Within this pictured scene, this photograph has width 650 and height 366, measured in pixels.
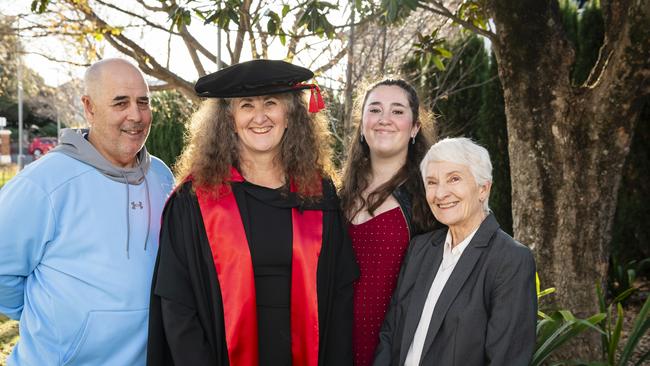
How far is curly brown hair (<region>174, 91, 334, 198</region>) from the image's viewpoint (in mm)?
2875

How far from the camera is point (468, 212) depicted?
2.74m

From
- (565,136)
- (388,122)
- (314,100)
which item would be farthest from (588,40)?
(314,100)

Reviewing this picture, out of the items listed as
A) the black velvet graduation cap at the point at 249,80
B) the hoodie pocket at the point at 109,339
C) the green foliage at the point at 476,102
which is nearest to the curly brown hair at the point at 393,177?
the black velvet graduation cap at the point at 249,80

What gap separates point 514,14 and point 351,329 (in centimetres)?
247

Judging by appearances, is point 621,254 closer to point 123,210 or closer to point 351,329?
point 351,329

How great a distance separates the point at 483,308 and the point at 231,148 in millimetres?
1268

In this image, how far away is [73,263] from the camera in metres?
2.67

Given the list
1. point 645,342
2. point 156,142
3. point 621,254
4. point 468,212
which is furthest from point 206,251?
point 156,142

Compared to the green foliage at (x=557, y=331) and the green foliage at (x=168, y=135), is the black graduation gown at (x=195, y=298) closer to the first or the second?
the green foliage at (x=557, y=331)

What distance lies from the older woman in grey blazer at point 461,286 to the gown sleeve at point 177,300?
80 centimetres

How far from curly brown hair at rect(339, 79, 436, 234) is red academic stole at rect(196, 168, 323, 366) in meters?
0.39

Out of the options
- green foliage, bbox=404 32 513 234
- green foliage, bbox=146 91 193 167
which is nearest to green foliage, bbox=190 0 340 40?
green foliage, bbox=404 32 513 234

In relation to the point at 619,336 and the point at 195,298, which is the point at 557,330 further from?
the point at 195,298

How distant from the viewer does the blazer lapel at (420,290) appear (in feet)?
8.99
